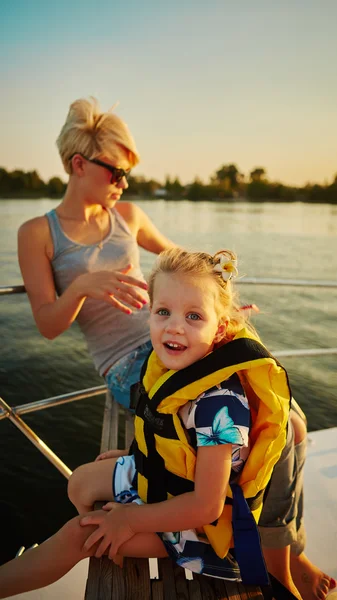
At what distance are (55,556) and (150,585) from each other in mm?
238

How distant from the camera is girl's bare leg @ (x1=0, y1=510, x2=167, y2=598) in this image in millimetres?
1130

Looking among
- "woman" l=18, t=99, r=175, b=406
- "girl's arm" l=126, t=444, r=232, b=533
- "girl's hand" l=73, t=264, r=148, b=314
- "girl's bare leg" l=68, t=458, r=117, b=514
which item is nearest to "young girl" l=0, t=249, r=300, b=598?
"girl's arm" l=126, t=444, r=232, b=533

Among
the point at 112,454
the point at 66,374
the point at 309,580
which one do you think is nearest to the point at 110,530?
the point at 112,454

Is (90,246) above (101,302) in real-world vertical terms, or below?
above

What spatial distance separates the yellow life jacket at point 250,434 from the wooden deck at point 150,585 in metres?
0.08

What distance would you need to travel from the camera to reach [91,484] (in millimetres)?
1355

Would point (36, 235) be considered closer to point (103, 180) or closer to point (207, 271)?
point (103, 180)

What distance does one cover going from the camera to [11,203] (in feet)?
120

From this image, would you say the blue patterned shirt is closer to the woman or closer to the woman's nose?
the woman

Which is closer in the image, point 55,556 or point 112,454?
point 55,556

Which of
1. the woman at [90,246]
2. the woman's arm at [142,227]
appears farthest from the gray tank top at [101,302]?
the woman's arm at [142,227]

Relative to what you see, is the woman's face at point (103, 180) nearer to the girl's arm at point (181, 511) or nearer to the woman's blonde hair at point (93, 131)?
the woman's blonde hair at point (93, 131)

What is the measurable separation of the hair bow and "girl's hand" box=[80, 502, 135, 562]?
631 millimetres

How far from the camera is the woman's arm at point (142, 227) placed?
218cm
